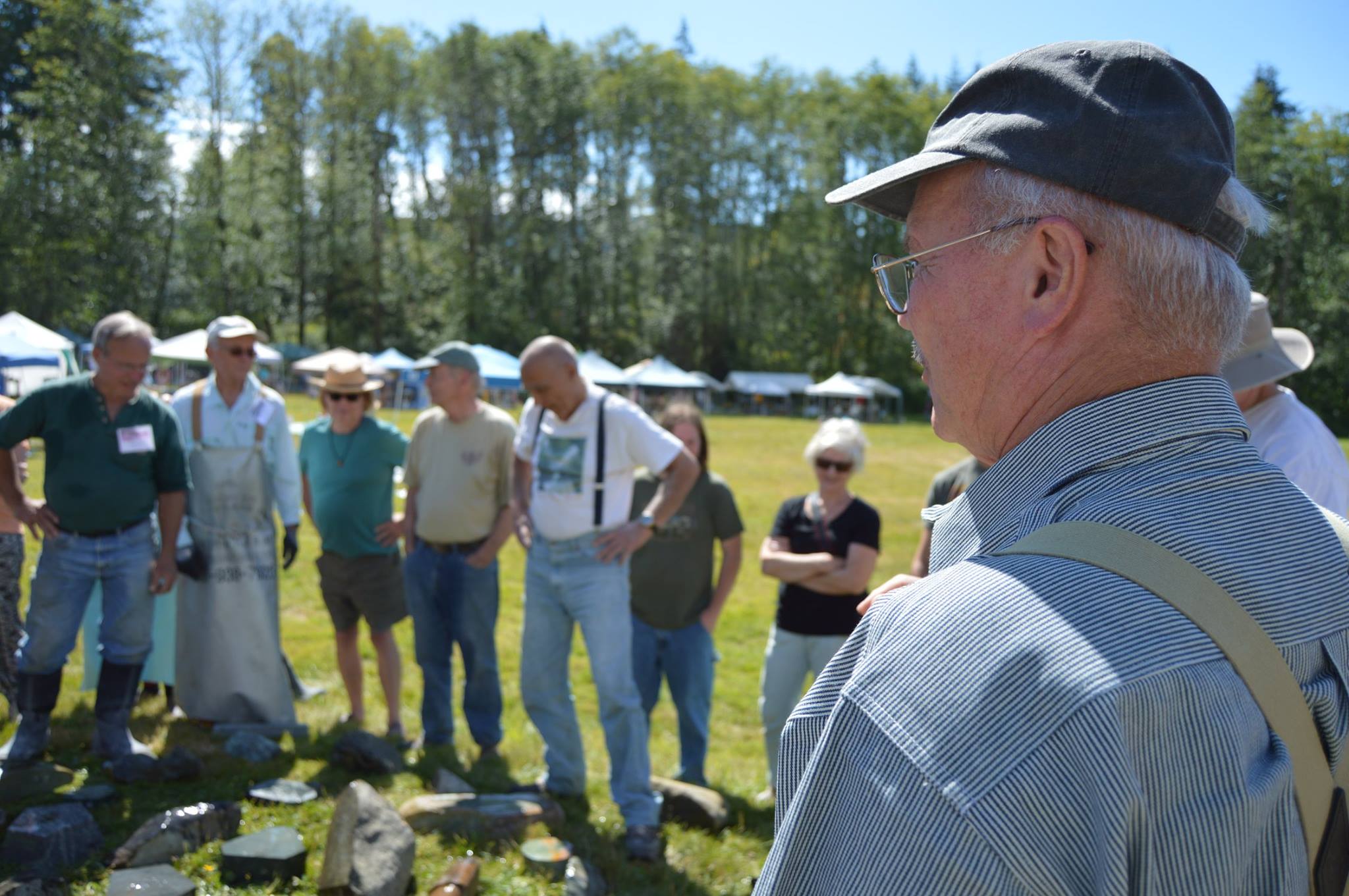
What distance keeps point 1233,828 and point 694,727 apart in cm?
466

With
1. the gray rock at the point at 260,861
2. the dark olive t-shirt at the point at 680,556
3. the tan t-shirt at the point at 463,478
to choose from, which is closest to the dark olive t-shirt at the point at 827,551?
the dark olive t-shirt at the point at 680,556

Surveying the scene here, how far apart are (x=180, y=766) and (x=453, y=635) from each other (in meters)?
1.54

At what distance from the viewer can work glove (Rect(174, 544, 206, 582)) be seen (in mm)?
5402

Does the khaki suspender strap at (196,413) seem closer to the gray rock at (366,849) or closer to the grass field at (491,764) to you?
the grass field at (491,764)

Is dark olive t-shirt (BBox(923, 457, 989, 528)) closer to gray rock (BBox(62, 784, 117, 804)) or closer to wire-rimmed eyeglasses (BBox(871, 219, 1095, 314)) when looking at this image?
wire-rimmed eyeglasses (BBox(871, 219, 1095, 314))

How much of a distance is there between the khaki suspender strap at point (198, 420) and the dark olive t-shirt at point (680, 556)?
215 centimetres

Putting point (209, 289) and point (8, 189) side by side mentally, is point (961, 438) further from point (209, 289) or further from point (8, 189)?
point (209, 289)

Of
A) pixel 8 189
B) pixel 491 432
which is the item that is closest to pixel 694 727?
pixel 491 432

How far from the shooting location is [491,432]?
5.60 m

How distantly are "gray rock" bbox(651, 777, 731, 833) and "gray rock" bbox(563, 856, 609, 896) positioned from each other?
0.75 m

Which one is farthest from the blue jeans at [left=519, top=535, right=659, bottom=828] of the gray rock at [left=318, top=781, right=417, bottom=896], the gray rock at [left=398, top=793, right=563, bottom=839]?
the gray rock at [left=318, top=781, right=417, bottom=896]

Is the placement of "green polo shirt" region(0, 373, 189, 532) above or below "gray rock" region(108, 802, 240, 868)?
above

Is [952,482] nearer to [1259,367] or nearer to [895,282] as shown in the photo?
[1259,367]

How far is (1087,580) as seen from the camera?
2.76 ft
